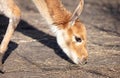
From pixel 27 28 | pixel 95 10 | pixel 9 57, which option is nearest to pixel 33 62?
pixel 9 57

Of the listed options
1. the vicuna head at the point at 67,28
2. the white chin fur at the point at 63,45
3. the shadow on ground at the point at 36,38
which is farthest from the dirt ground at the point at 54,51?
the vicuna head at the point at 67,28

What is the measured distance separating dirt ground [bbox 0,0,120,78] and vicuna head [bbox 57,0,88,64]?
0.70ft

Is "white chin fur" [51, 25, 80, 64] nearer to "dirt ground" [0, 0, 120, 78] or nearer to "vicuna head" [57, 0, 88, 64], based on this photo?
"vicuna head" [57, 0, 88, 64]

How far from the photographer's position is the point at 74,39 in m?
9.27

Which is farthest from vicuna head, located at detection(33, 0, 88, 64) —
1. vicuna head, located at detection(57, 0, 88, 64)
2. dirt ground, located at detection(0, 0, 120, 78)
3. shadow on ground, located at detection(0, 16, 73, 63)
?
shadow on ground, located at detection(0, 16, 73, 63)

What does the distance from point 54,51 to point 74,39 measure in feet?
3.89

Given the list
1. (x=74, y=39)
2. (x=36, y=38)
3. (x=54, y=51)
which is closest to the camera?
(x=74, y=39)

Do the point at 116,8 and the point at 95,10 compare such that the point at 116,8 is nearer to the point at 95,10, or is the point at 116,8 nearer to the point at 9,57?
the point at 95,10

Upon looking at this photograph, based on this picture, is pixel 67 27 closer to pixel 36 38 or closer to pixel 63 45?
pixel 63 45

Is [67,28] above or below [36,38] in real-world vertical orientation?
above

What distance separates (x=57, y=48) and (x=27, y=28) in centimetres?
213

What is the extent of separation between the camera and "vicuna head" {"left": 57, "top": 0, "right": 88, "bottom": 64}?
9.16 metres

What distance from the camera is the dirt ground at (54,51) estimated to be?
872 cm

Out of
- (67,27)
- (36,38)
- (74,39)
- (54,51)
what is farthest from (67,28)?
(36,38)
